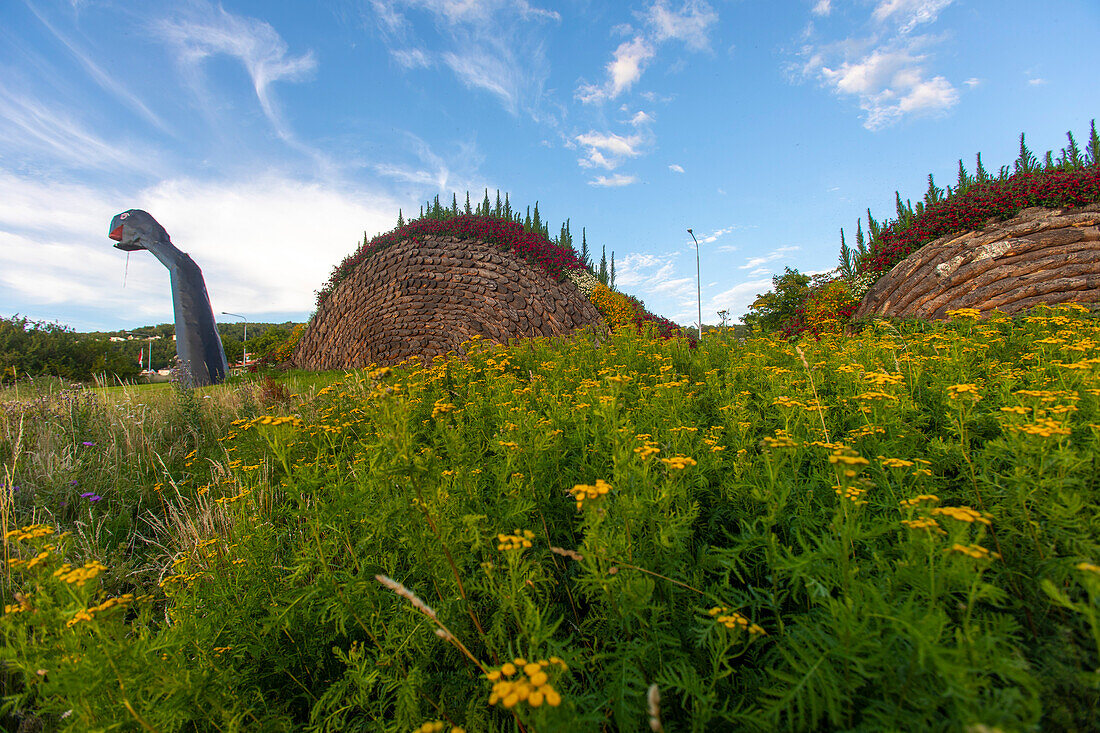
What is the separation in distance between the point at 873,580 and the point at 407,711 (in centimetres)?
168

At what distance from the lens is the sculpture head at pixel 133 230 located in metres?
12.3

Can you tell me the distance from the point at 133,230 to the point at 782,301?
1930 cm

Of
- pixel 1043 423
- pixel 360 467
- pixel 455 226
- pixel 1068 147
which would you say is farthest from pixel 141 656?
pixel 1068 147

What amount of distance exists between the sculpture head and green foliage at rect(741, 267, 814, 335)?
17784 mm

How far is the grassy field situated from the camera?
1.21 metres

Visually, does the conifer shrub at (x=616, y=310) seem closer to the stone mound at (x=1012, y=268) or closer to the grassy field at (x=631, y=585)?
the stone mound at (x=1012, y=268)

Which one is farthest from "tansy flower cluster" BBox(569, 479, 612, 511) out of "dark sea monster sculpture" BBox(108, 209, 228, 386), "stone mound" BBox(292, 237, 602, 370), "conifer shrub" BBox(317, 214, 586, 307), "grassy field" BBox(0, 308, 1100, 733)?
"dark sea monster sculpture" BBox(108, 209, 228, 386)

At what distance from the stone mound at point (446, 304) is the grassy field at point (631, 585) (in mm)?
9236

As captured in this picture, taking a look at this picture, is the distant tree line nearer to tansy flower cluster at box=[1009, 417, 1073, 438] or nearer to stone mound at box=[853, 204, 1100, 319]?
tansy flower cluster at box=[1009, 417, 1073, 438]

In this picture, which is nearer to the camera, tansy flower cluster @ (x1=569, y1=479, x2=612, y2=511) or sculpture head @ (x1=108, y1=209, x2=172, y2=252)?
tansy flower cluster @ (x1=569, y1=479, x2=612, y2=511)

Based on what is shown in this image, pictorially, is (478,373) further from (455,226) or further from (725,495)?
(455,226)

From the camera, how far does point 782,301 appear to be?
14.1 m

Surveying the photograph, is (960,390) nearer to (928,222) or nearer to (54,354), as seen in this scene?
(928,222)

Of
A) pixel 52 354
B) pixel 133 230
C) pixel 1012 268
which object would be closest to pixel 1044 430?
pixel 1012 268
